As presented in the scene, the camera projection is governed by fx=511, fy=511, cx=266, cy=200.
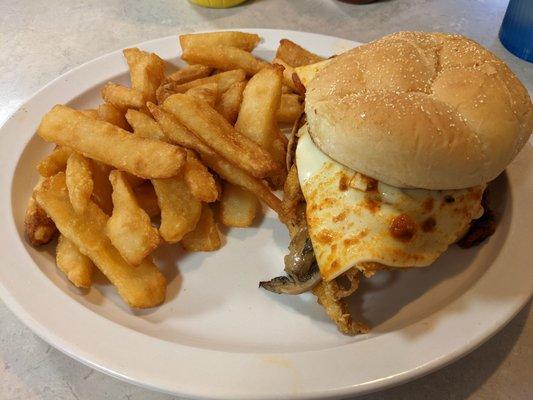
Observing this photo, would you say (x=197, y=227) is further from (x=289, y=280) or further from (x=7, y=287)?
(x=7, y=287)

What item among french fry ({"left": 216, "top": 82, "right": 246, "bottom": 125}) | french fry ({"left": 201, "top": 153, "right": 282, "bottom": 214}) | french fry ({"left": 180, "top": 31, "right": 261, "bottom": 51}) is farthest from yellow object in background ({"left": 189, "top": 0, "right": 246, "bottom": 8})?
french fry ({"left": 201, "top": 153, "right": 282, "bottom": 214})

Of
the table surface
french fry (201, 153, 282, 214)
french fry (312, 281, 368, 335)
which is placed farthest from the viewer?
the table surface

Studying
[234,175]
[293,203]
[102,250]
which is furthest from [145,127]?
[293,203]

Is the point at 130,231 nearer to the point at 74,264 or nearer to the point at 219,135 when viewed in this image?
the point at 74,264

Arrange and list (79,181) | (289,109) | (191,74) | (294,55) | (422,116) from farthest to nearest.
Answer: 1. (294,55)
2. (191,74)
3. (289,109)
4. (79,181)
5. (422,116)

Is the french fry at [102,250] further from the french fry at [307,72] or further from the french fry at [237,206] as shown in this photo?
the french fry at [307,72]

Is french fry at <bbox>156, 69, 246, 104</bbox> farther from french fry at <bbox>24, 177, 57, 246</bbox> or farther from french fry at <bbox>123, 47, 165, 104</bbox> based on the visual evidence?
french fry at <bbox>24, 177, 57, 246</bbox>

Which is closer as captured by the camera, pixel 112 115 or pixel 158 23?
pixel 112 115
